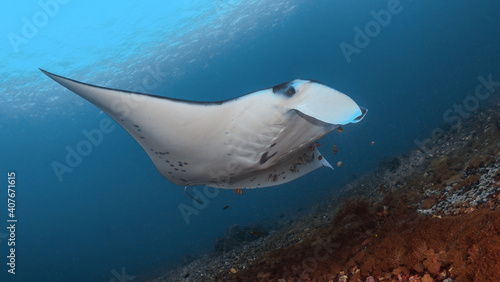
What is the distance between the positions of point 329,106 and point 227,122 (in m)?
0.98

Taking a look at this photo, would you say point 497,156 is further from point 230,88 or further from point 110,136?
point 110,136

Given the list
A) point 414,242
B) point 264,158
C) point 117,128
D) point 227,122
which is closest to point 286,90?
point 227,122

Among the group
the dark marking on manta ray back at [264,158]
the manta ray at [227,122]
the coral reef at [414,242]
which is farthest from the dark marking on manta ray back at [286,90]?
the coral reef at [414,242]

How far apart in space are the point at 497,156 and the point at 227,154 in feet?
12.6

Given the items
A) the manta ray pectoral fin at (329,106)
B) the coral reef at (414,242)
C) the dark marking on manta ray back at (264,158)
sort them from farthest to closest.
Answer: the dark marking on manta ray back at (264,158)
the manta ray pectoral fin at (329,106)
the coral reef at (414,242)

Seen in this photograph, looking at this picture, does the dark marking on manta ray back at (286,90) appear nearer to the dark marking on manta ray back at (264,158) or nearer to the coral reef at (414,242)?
the dark marking on manta ray back at (264,158)

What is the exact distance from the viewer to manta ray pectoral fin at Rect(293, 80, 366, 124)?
212 cm

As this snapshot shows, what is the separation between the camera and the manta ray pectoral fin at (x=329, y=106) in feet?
6.95

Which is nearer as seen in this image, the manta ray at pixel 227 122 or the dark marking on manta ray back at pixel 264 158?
the manta ray at pixel 227 122

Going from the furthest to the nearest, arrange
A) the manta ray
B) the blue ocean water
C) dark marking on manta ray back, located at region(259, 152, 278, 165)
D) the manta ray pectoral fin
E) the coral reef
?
the blue ocean water → dark marking on manta ray back, located at region(259, 152, 278, 165) → the manta ray → the manta ray pectoral fin → the coral reef

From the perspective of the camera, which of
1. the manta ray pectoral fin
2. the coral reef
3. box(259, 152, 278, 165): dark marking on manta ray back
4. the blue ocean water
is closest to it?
the coral reef

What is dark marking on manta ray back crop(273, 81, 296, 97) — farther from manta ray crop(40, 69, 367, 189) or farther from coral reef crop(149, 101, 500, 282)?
coral reef crop(149, 101, 500, 282)

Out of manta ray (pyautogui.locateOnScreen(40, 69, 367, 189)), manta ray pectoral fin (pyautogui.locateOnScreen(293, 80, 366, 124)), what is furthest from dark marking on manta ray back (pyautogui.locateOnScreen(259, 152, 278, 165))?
manta ray pectoral fin (pyautogui.locateOnScreen(293, 80, 366, 124))

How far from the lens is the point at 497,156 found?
3.62m
